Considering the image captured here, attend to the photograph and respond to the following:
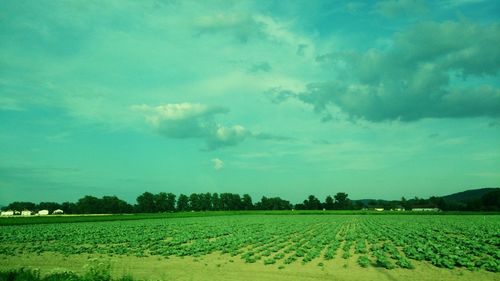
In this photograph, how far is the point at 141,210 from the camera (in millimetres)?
199375

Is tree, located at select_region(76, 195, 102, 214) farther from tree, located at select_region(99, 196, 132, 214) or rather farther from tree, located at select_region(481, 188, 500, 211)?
tree, located at select_region(481, 188, 500, 211)

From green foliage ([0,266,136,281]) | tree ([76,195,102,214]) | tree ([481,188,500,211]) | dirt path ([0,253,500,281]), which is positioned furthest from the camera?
tree ([76,195,102,214])

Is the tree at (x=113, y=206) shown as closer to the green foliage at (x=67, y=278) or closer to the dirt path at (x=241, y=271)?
the dirt path at (x=241, y=271)

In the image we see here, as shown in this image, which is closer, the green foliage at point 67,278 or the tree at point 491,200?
the green foliage at point 67,278

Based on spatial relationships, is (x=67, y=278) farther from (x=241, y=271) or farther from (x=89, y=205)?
(x=89, y=205)

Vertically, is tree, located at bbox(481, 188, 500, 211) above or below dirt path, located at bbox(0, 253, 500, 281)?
above

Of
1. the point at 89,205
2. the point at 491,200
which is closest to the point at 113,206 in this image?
the point at 89,205

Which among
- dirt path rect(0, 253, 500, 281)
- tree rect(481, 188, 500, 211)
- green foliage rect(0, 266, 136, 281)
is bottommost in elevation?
dirt path rect(0, 253, 500, 281)

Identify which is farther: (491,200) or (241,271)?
(491,200)

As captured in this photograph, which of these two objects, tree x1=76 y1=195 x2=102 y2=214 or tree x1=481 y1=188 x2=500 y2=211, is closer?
tree x1=481 y1=188 x2=500 y2=211

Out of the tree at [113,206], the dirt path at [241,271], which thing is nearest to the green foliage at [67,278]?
the dirt path at [241,271]

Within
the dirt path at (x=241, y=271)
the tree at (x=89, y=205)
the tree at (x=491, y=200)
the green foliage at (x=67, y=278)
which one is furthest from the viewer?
the tree at (x=89, y=205)

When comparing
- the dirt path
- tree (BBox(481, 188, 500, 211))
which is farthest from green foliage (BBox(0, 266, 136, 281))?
tree (BBox(481, 188, 500, 211))

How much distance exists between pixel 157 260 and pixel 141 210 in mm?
183210
